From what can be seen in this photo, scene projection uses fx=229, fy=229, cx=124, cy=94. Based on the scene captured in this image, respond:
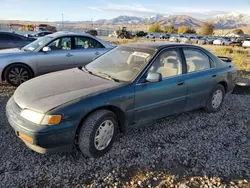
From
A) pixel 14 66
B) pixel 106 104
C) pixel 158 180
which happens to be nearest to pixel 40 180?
pixel 106 104

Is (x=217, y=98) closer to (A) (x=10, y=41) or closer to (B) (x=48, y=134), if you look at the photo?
(B) (x=48, y=134)

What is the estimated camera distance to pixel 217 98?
488cm

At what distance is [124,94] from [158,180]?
3.89 feet

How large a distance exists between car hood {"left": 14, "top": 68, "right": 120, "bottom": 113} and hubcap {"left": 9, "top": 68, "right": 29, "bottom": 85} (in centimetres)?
257

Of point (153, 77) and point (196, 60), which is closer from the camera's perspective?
point (153, 77)

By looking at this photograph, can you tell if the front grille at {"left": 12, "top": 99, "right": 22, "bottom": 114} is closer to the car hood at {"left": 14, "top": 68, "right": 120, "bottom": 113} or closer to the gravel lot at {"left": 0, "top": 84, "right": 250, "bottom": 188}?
the car hood at {"left": 14, "top": 68, "right": 120, "bottom": 113}

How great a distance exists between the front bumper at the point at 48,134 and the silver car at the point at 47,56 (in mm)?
3451

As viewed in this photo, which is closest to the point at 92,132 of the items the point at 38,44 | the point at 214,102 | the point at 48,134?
the point at 48,134

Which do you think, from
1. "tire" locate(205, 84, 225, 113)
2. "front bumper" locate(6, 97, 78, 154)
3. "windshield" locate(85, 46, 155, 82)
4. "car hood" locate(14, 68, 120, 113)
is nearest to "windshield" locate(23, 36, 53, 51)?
"windshield" locate(85, 46, 155, 82)

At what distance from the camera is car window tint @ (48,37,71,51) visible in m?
6.35

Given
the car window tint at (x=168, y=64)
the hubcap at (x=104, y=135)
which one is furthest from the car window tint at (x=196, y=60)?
the hubcap at (x=104, y=135)

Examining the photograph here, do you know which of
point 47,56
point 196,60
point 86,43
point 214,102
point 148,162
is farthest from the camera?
point 86,43

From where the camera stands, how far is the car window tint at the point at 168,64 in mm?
3662

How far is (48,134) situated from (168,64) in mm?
2248
